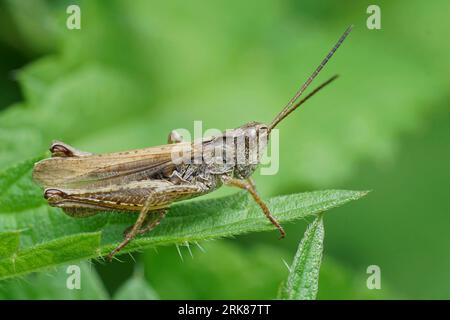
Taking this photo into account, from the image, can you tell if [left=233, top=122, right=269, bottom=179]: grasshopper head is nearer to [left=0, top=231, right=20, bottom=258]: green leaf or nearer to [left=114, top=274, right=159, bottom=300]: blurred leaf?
[left=114, top=274, right=159, bottom=300]: blurred leaf

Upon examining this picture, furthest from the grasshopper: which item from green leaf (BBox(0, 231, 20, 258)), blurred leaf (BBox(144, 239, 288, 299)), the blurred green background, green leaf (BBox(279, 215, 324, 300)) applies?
the blurred green background

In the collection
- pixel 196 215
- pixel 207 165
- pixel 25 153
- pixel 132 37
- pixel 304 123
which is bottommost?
pixel 196 215

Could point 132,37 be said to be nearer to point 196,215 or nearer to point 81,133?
point 81,133

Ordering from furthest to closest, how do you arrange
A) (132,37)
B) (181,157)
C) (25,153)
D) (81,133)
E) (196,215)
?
(132,37) → (81,133) → (25,153) → (181,157) → (196,215)

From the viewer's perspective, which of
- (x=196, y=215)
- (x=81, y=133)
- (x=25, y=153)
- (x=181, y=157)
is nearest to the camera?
(x=196, y=215)

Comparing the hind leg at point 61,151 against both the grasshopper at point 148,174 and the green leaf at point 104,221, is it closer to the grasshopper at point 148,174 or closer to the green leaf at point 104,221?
the grasshopper at point 148,174
